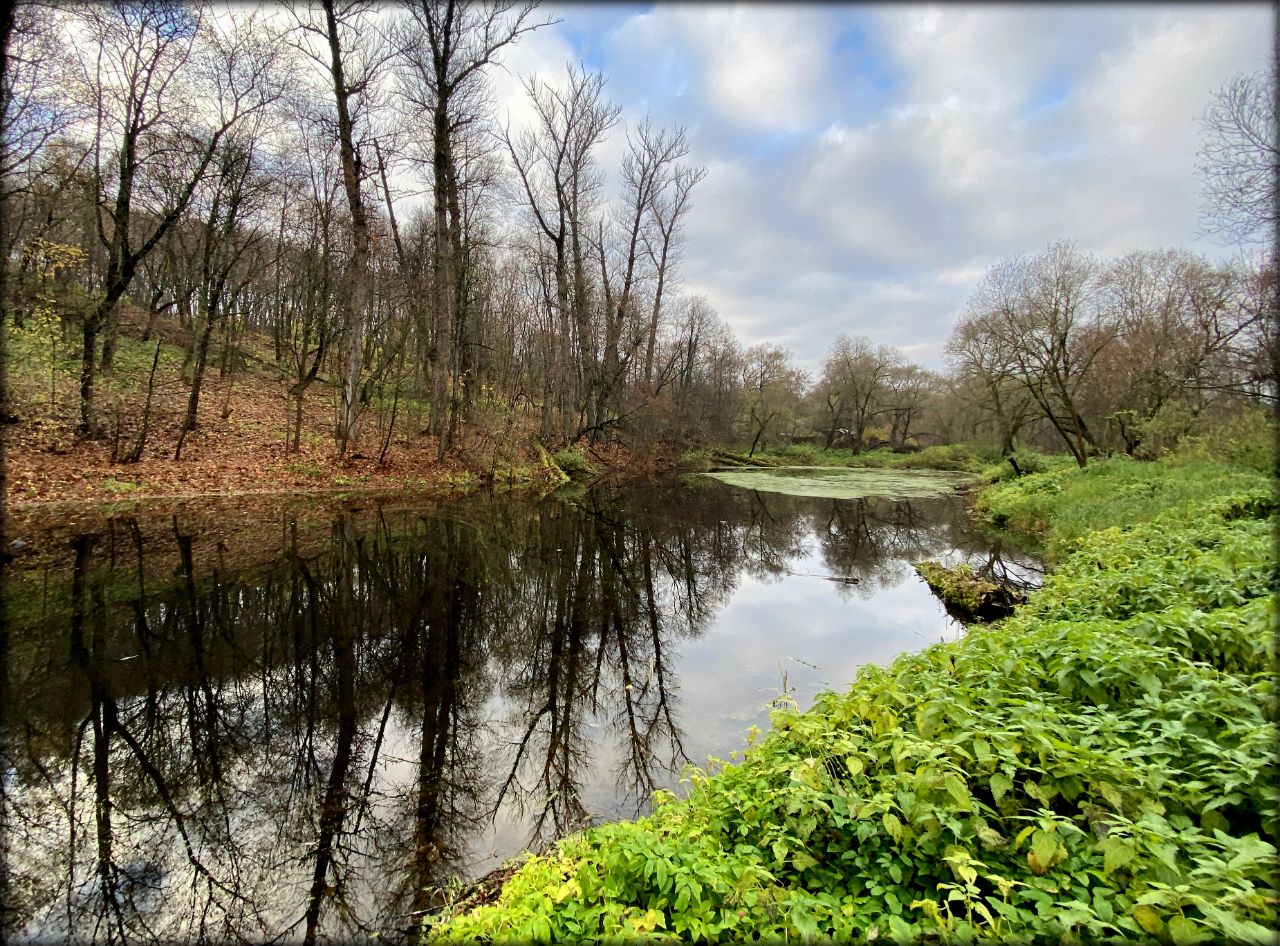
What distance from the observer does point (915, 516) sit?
18219 mm

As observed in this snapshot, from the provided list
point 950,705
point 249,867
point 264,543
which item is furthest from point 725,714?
point 264,543

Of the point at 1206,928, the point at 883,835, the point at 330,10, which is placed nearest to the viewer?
the point at 1206,928

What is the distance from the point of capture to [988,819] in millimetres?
2355

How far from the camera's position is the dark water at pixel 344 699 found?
9.76ft

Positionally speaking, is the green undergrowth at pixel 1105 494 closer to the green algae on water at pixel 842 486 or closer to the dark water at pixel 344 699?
the dark water at pixel 344 699

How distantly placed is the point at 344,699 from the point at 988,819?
16.6 ft

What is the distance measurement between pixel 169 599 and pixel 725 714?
23.2ft

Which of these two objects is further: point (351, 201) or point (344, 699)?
point (351, 201)

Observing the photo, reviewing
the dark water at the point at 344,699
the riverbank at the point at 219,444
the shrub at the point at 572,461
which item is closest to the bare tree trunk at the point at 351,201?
the riverbank at the point at 219,444

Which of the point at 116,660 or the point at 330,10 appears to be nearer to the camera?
the point at 116,660

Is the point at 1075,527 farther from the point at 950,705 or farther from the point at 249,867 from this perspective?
the point at 249,867

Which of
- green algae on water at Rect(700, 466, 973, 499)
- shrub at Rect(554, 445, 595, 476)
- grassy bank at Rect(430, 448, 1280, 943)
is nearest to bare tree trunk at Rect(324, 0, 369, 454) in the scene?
shrub at Rect(554, 445, 595, 476)

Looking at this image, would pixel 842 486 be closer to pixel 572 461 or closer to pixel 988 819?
pixel 572 461

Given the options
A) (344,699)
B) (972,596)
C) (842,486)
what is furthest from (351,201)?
(842,486)
